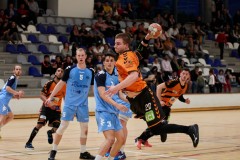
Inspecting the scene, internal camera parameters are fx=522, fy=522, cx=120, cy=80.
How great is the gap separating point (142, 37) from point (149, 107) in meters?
16.8

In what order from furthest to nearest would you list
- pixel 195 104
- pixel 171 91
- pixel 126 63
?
pixel 195 104, pixel 171 91, pixel 126 63

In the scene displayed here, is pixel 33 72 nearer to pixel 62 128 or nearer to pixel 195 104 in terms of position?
pixel 195 104

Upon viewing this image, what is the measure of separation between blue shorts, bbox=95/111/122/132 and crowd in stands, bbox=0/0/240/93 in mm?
12413

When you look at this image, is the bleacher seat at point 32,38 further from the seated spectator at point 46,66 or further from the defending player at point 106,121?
the defending player at point 106,121

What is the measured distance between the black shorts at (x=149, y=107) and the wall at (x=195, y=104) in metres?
10.7

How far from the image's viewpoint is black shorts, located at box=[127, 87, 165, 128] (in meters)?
7.77

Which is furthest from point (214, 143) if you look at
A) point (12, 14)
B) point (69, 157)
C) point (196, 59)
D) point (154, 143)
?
point (196, 59)

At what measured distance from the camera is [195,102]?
22781 mm

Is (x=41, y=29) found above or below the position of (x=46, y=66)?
above

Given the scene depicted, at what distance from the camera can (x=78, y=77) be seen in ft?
29.0

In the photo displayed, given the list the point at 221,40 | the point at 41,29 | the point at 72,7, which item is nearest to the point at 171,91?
the point at 41,29

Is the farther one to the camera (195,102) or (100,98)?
(195,102)

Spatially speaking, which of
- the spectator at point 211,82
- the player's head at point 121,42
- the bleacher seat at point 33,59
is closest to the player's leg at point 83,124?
the player's head at point 121,42

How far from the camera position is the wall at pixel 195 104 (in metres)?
18.0
